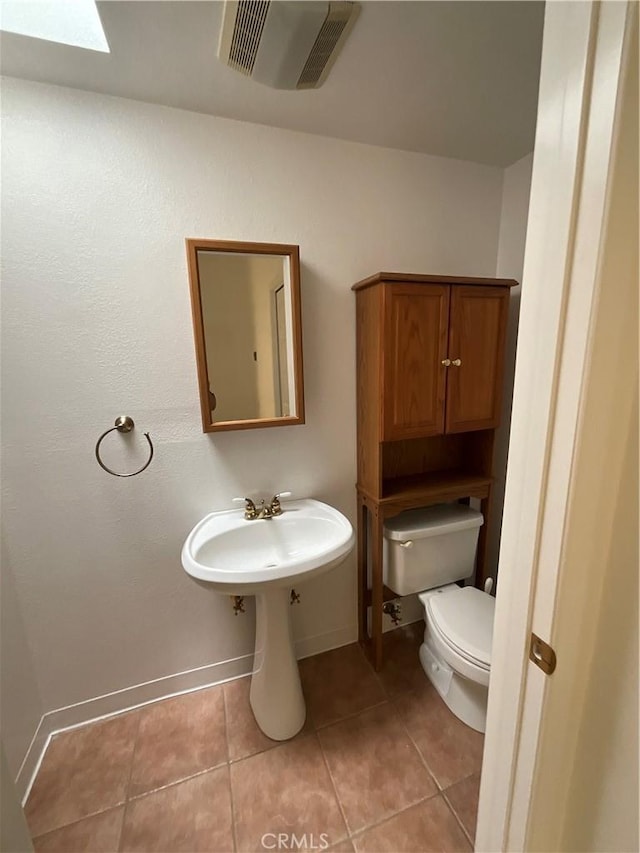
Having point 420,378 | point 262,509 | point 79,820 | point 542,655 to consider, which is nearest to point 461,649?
point 542,655

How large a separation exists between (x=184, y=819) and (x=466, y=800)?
90cm

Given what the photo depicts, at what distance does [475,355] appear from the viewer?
4.63 ft

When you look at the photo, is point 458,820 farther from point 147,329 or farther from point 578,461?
point 147,329

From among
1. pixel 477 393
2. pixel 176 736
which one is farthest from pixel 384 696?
pixel 477 393

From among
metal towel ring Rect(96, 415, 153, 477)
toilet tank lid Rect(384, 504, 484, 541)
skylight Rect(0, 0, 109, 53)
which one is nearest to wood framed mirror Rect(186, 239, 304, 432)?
metal towel ring Rect(96, 415, 153, 477)

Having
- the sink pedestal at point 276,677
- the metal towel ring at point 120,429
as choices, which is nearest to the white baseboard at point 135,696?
the sink pedestal at point 276,677

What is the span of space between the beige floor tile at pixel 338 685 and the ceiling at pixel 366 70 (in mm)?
2230

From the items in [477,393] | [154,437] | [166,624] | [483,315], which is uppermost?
[483,315]

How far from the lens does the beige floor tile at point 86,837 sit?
1.03 m

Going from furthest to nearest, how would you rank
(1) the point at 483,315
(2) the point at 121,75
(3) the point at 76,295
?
(1) the point at 483,315 < (3) the point at 76,295 < (2) the point at 121,75

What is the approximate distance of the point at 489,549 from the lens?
1.77 m

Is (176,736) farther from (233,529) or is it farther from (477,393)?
(477,393)

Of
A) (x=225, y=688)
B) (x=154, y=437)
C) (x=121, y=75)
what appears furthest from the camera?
(x=225, y=688)

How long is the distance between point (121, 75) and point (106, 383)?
2.99 ft
